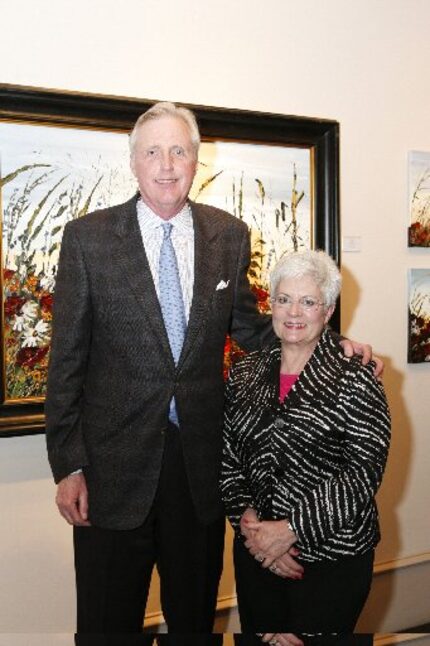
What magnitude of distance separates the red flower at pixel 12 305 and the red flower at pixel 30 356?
0.13 meters

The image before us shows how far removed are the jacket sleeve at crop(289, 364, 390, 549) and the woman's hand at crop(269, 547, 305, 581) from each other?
0.17 feet

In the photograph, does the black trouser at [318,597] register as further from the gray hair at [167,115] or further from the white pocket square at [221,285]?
the gray hair at [167,115]

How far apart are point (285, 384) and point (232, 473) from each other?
0.91 feet

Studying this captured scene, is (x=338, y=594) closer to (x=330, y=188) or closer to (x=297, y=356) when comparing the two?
(x=297, y=356)

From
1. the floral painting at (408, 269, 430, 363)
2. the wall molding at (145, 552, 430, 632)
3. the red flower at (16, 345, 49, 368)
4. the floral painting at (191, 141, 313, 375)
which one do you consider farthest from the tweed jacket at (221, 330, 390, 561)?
the floral painting at (408, 269, 430, 363)

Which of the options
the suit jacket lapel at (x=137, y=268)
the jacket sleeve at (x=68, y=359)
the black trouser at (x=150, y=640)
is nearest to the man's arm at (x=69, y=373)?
the jacket sleeve at (x=68, y=359)

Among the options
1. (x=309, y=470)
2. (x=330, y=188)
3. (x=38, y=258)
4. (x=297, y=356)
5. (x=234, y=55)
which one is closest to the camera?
(x=309, y=470)

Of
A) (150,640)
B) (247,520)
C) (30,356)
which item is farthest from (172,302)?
(150,640)

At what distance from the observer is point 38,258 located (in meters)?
2.66

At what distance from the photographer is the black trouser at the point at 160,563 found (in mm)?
2078

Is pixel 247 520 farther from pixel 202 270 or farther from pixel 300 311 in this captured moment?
pixel 202 270

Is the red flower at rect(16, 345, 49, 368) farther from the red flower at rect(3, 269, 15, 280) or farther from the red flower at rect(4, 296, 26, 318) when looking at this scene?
the red flower at rect(3, 269, 15, 280)

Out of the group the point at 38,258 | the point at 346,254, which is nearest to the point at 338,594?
the point at 38,258

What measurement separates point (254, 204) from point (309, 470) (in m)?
1.44
